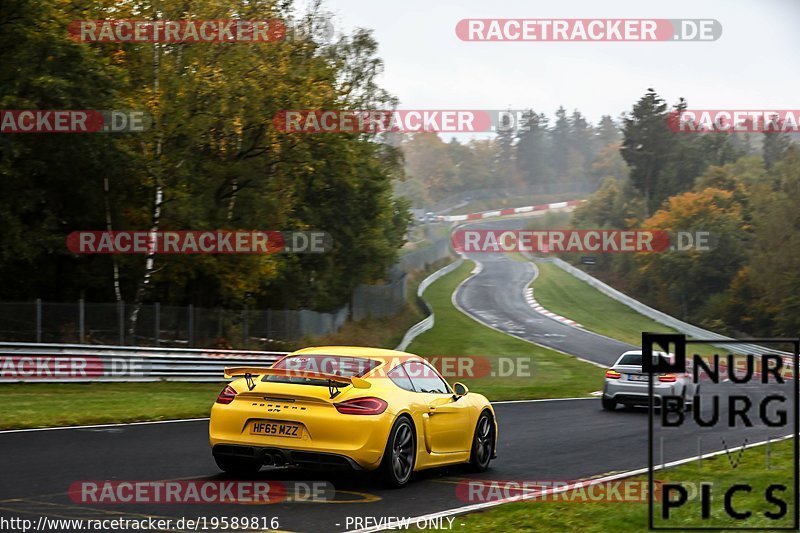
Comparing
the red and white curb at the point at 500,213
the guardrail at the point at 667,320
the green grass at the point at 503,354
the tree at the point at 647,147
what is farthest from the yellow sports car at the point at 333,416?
the red and white curb at the point at 500,213

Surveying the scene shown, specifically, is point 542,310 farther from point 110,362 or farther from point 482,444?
point 482,444

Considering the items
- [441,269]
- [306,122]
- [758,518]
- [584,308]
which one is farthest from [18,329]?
[441,269]

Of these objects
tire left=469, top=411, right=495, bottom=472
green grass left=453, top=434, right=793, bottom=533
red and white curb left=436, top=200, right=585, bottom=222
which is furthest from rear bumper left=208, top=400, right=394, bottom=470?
red and white curb left=436, top=200, right=585, bottom=222

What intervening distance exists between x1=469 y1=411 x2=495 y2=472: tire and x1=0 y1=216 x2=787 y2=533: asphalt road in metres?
0.19

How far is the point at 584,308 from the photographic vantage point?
7081cm

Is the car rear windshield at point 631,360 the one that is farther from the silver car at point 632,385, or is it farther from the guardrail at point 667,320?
the guardrail at point 667,320

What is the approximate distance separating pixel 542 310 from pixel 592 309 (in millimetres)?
3832

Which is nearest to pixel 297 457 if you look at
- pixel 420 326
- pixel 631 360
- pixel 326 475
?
pixel 326 475

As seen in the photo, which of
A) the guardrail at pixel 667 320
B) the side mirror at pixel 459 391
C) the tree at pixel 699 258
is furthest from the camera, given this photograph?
the tree at pixel 699 258

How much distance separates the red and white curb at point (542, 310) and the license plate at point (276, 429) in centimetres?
5279

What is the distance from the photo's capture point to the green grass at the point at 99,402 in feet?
59.3

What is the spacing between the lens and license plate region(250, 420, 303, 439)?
10.3 meters

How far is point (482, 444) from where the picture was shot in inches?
506

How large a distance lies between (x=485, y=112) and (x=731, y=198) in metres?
54.4
